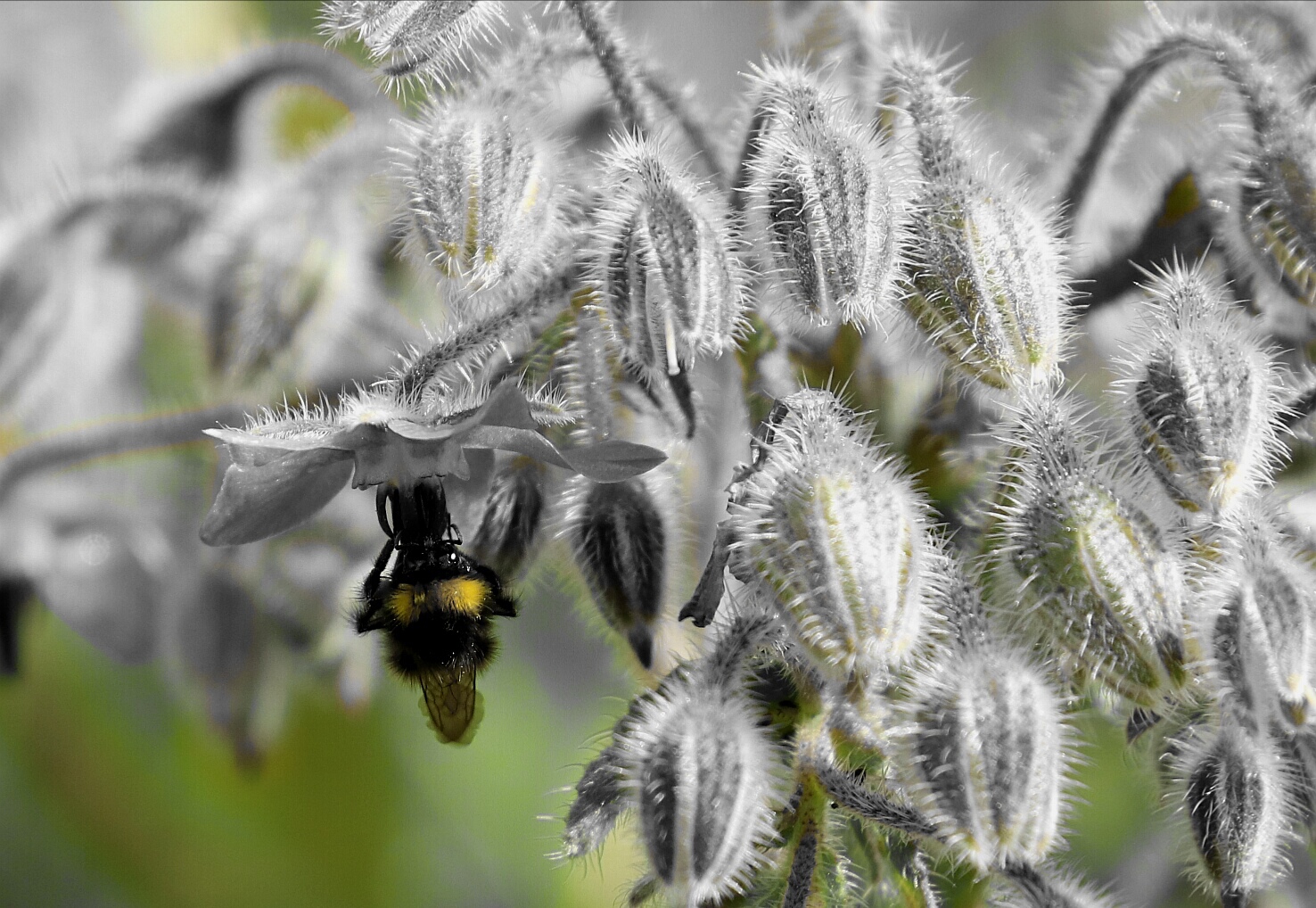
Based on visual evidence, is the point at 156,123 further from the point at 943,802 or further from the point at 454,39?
the point at 943,802

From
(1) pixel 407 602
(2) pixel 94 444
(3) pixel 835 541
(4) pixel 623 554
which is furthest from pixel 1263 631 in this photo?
(2) pixel 94 444

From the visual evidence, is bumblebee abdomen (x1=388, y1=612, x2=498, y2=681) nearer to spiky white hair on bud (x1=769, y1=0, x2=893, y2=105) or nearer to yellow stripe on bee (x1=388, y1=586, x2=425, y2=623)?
yellow stripe on bee (x1=388, y1=586, x2=425, y2=623)

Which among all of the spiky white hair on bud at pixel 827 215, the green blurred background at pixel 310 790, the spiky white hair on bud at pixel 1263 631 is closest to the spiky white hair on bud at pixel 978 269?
the spiky white hair on bud at pixel 827 215

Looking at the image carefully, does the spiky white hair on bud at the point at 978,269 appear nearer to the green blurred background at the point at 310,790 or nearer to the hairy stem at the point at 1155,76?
the hairy stem at the point at 1155,76

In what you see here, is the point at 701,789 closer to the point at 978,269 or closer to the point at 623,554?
the point at 623,554

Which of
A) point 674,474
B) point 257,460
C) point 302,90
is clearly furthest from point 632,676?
point 302,90
